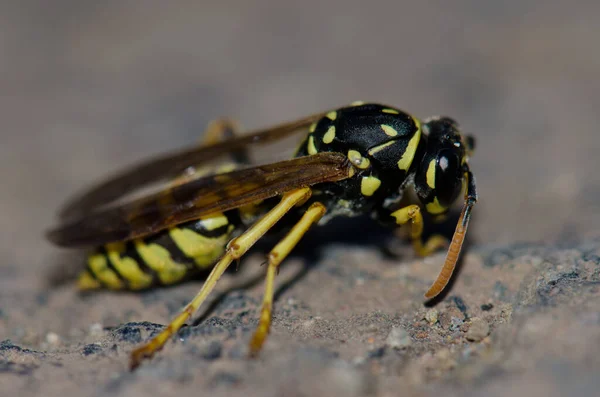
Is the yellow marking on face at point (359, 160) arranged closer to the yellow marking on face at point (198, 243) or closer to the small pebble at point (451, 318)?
the yellow marking on face at point (198, 243)

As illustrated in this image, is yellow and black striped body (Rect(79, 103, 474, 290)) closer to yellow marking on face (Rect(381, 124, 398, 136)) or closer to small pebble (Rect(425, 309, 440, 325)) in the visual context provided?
yellow marking on face (Rect(381, 124, 398, 136))

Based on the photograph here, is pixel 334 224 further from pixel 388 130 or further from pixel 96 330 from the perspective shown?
pixel 96 330

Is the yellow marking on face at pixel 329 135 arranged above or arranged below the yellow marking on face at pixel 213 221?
above

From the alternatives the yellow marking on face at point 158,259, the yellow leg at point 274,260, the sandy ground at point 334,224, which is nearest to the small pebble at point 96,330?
the sandy ground at point 334,224

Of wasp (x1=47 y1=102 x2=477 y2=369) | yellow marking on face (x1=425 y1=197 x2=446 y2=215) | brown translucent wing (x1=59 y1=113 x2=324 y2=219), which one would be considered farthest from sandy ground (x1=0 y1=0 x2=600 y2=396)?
brown translucent wing (x1=59 y1=113 x2=324 y2=219)

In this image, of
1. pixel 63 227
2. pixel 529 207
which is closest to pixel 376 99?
pixel 529 207

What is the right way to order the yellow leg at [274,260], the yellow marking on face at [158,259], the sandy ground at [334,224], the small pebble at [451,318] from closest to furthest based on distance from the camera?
the sandy ground at [334,224]
the yellow leg at [274,260]
the small pebble at [451,318]
the yellow marking on face at [158,259]

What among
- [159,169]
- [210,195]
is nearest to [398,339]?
[210,195]
